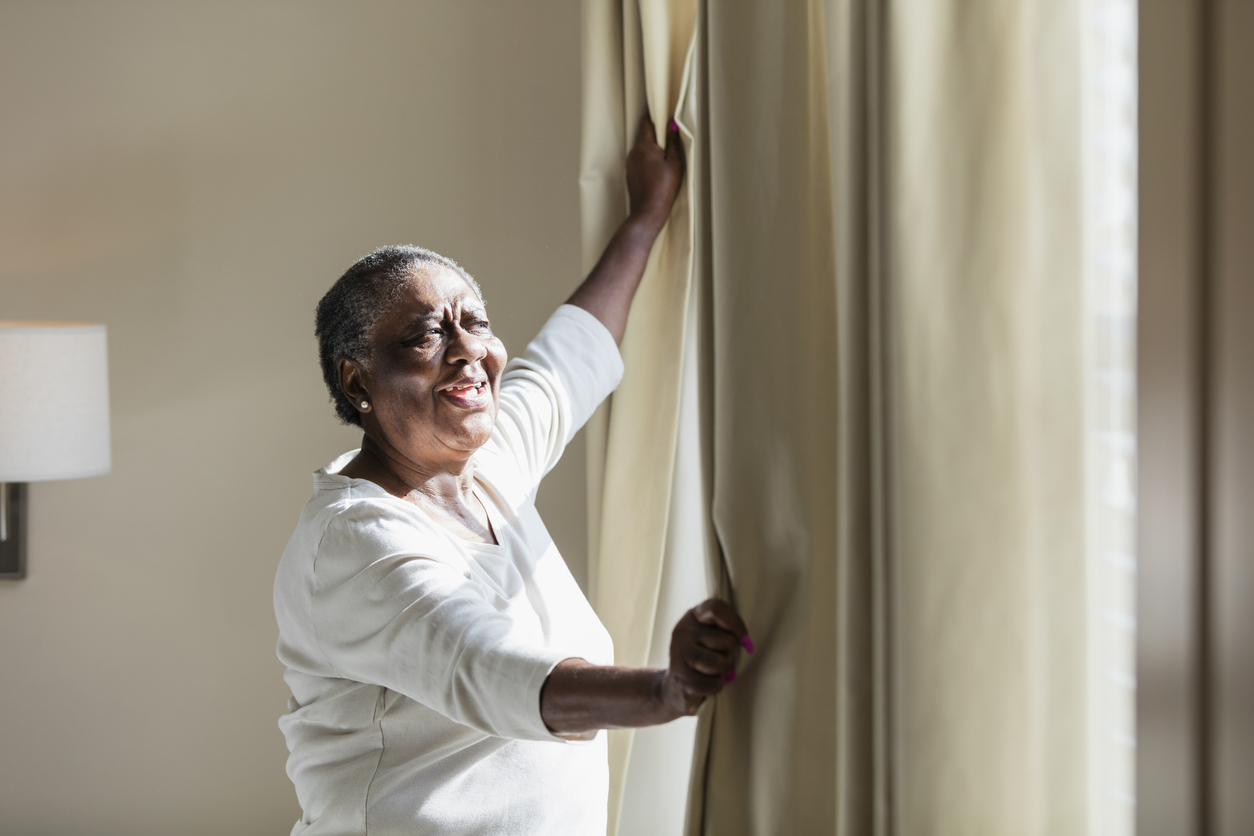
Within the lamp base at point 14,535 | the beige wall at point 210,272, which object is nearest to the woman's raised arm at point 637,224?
the beige wall at point 210,272

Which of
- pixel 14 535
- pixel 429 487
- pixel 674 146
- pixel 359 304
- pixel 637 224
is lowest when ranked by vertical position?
pixel 14 535

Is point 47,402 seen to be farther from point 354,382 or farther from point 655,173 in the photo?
point 655,173

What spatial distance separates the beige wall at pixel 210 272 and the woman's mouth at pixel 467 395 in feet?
2.10

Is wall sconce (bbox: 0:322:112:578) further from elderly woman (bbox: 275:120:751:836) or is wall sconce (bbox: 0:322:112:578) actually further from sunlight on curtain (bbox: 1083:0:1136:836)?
sunlight on curtain (bbox: 1083:0:1136:836)

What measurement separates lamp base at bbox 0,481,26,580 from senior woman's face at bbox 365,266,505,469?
124 cm

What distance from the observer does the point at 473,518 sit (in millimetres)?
1229

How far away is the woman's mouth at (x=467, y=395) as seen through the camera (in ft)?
3.84

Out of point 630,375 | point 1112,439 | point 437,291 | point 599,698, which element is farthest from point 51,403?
point 1112,439

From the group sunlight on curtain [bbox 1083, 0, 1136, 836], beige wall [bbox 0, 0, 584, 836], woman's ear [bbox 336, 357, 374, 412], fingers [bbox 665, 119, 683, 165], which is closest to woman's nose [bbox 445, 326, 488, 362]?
woman's ear [bbox 336, 357, 374, 412]

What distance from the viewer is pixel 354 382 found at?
1211 mm

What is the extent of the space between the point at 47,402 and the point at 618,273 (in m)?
1.09

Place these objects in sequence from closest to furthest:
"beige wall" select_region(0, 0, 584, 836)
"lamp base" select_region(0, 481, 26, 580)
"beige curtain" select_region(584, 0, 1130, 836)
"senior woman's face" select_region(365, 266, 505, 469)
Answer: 1. "beige curtain" select_region(584, 0, 1130, 836)
2. "senior woman's face" select_region(365, 266, 505, 469)
3. "beige wall" select_region(0, 0, 584, 836)
4. "lamp base" select_region(0, 481, 26, 580)

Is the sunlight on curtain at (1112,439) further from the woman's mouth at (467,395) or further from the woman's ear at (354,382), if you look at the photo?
the woman's ear at (354,382)

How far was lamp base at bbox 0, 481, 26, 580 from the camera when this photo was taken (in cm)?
195
